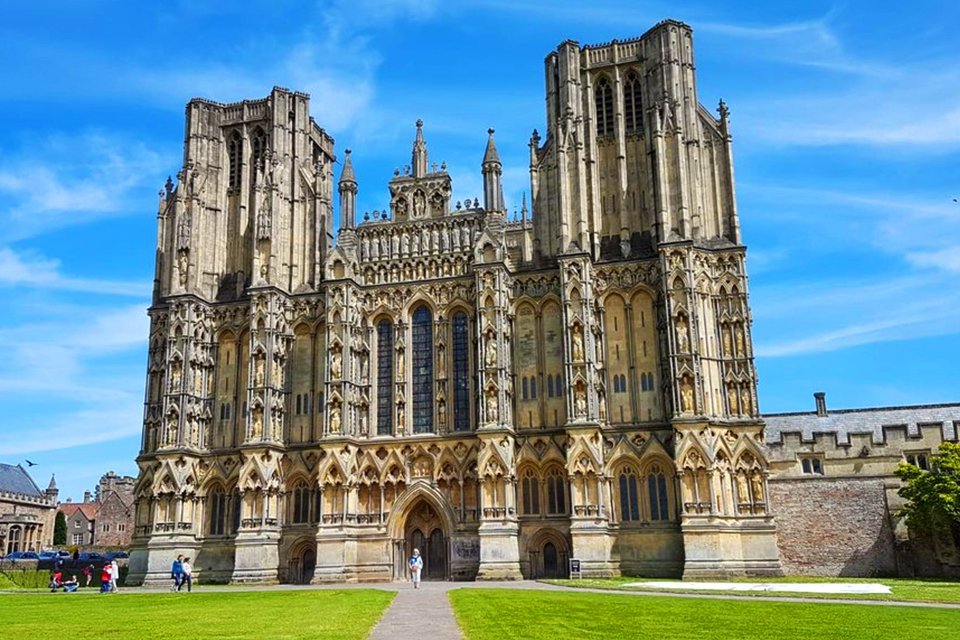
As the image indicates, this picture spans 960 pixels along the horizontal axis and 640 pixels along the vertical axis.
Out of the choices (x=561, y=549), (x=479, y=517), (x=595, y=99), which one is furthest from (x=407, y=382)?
(x=595, y=99)

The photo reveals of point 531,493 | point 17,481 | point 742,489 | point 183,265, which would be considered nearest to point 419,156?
point 183,265

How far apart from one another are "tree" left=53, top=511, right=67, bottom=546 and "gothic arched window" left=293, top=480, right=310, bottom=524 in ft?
194

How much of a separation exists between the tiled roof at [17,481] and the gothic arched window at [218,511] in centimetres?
5137

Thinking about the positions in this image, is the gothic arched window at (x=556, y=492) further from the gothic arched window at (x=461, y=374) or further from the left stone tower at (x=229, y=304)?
the left stone tower at (x=229, y=304)

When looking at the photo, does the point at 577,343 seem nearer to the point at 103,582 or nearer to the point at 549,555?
the point at 549,555

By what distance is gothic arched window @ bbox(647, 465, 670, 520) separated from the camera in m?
44.2

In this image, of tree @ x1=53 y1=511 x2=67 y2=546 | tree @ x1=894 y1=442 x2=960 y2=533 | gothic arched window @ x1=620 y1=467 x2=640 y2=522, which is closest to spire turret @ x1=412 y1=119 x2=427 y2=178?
gothic arched window @ x1=620 y1=467 x2=640 y2=522

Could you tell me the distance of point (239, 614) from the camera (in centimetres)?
2434

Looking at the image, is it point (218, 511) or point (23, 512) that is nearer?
point (218, 511)

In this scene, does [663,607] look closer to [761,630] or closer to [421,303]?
[761,630]

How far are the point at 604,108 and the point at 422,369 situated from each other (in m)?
18.1

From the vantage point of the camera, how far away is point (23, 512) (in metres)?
88.9

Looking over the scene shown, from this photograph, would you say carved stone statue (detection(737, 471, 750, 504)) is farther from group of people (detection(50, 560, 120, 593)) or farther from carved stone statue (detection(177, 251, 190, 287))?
carved stone statue (detection(177, 251, 190, 287))

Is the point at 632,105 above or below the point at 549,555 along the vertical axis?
above
